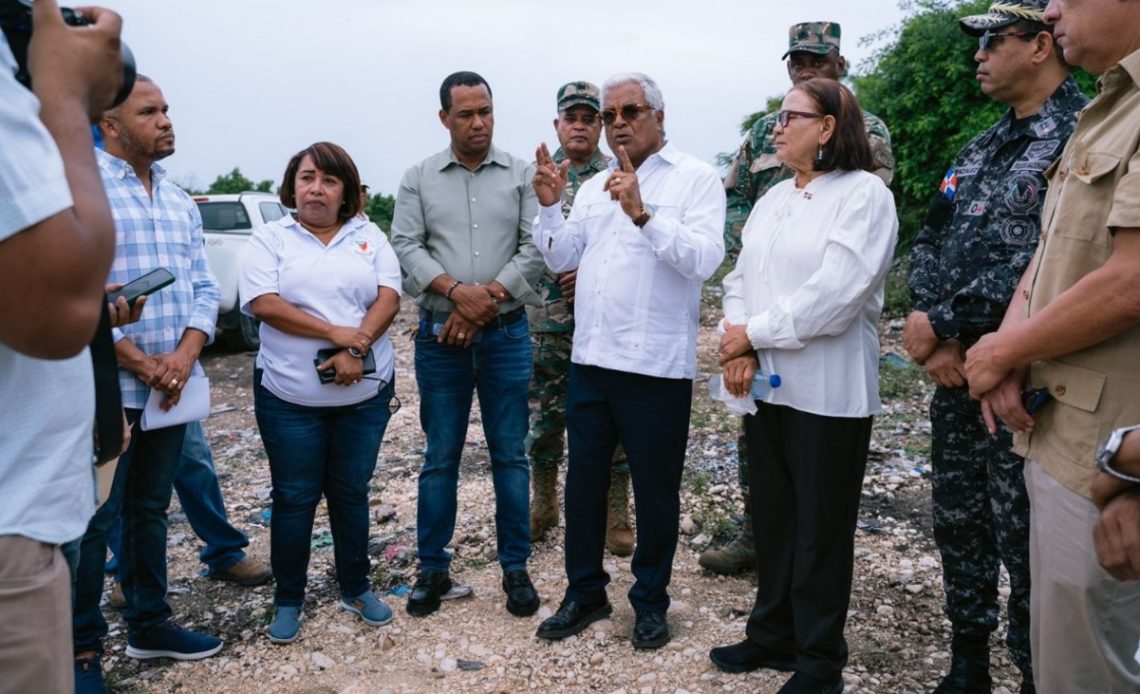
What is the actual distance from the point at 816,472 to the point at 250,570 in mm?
2801

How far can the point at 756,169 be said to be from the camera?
408 cm

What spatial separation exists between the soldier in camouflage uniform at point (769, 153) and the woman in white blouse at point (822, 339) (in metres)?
0.92

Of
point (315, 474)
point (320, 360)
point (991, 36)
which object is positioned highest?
point (991, 36)

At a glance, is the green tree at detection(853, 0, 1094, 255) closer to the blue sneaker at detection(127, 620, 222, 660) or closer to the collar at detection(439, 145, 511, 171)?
the collar at detection(439, 145, 511, 171)

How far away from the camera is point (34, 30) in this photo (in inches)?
53.3

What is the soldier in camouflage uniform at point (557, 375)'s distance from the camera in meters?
4.36

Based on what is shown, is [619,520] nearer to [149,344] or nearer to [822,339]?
[822,339]

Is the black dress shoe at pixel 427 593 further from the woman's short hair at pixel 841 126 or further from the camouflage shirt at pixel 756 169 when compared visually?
the woman's short hair at pixel 841 126

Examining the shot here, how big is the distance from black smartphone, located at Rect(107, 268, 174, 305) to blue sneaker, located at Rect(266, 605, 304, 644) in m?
1.45

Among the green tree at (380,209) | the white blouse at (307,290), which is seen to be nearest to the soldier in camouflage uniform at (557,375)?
the white blouse at (307,290)

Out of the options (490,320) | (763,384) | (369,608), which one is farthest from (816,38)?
(369,608)

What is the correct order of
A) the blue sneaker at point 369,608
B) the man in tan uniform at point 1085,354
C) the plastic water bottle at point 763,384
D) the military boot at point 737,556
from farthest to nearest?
the military boot at point 737,556 < the blue sneaker at point 369,608 < the plastic water bottle at point 763,384 < the man in tan uniform at point 1085,354

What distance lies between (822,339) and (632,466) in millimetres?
932

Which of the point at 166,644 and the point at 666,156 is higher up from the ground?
the point at 666,156
